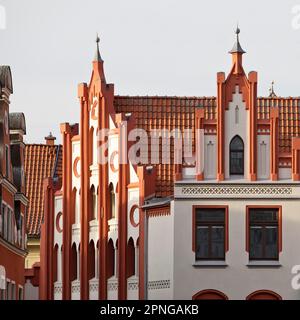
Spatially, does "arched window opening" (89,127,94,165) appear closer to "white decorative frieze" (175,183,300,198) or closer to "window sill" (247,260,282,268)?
"white decorative frieze" (175,183,300,198)

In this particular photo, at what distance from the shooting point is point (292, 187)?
92500 millimetres

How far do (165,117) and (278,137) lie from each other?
A: 8.26 metres

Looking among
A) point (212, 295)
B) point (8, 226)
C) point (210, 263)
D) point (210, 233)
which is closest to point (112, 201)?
point (8, 226)

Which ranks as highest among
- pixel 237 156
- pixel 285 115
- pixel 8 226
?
pixel 285 115

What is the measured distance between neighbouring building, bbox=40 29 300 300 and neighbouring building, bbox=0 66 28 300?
2831 mm

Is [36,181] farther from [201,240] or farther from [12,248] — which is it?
[201,240]

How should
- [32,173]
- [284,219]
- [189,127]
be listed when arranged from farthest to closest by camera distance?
[32,173]
[189,127]
[284,219]

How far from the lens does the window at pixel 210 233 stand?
9219cm

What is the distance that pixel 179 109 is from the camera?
100312 mm

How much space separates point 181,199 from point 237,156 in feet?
9.88

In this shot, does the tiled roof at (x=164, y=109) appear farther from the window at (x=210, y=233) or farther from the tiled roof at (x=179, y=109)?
the window at (x=210, y=233)
